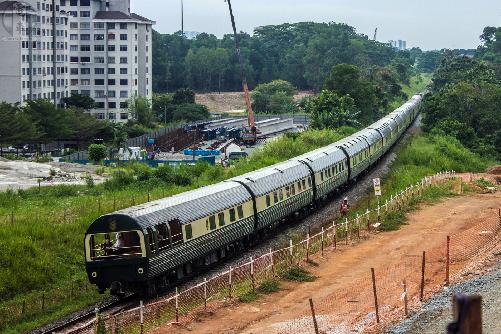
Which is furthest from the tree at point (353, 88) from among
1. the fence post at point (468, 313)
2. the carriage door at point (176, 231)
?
the fence post at point (468, 313)

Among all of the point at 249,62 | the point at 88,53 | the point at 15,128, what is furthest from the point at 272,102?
the point at 15,128

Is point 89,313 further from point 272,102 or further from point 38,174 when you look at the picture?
point 272,102

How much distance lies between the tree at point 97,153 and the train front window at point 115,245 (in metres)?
52.6

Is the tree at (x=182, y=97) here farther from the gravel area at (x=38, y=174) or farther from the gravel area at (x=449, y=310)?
the gravel area at (x=449, y=310)

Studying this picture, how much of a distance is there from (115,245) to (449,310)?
8.87 meters

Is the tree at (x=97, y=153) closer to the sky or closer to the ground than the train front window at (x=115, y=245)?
closer to the ground

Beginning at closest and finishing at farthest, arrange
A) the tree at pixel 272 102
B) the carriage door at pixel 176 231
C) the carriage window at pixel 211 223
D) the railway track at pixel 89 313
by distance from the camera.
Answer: the railway track at pixel 89 313, the carriage door at pixel 176 231, the carriage window at pixel 211 223, the tree at pixel 272 102

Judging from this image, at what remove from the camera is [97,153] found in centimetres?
7481

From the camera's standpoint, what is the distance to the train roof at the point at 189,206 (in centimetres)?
2305

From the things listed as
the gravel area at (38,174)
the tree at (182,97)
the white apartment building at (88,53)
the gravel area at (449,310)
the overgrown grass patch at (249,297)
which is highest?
the white apartment building at (88,53)

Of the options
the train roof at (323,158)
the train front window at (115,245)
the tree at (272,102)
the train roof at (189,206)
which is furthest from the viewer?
the tree at (272,102)

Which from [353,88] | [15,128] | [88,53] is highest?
[88,53]

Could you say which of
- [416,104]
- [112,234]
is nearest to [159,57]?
[416,104]

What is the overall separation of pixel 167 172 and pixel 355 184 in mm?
11457
